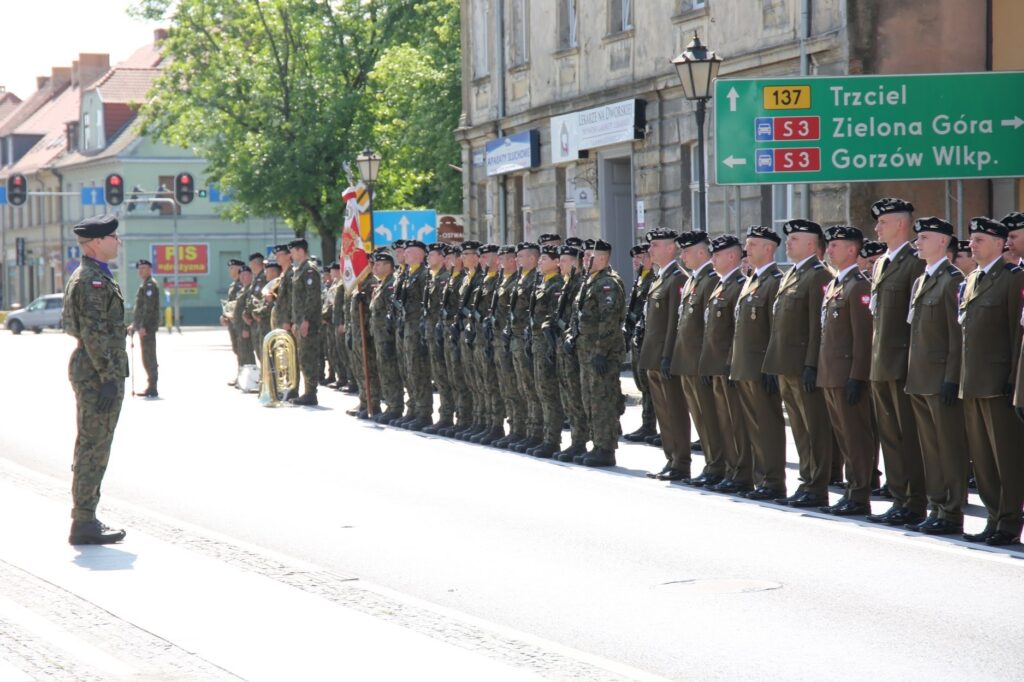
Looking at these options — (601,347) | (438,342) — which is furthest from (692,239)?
(438,342)

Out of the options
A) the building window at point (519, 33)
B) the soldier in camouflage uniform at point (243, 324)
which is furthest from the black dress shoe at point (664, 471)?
the building window at point (519, 33)

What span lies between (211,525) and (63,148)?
78391 millimetres

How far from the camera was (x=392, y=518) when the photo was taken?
38.2 ft

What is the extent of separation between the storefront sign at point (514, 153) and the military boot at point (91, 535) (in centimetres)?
2185

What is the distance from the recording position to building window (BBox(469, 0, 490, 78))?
34.8m

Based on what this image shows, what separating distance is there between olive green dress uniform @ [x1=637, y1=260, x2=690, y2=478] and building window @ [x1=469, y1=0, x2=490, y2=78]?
21178mm

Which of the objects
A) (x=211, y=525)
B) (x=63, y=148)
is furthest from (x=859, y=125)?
(x=63, y=148)

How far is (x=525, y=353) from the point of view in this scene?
16.2m

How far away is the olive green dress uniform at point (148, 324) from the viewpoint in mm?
25000

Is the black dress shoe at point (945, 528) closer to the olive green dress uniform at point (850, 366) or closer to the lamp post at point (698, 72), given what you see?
the olive green dress uniform at point (850, 366)

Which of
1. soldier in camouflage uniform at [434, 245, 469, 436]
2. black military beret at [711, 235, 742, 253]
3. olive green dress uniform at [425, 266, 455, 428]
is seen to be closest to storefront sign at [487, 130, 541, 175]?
olive green dress uniform at [425, 266, 455, 428]

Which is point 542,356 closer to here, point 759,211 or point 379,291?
point 379,291

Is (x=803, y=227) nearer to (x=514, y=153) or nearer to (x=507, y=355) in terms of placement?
(x=507, y=355)

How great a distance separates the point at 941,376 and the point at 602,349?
4.58 metres
